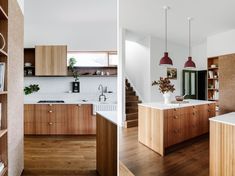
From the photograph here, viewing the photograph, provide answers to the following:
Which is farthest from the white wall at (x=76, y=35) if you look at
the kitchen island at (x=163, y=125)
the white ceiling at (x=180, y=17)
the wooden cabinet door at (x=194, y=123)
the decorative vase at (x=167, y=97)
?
the wooden cabinet door at (x=194, y=123)

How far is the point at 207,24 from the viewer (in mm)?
1939

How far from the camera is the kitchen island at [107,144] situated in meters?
1.98

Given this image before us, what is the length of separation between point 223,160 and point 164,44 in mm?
1256

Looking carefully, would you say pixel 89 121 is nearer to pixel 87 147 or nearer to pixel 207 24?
pixel 87 147

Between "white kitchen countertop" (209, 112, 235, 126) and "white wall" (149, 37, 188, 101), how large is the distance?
1.39 ft

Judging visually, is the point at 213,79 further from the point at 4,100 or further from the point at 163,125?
the point at 4,100

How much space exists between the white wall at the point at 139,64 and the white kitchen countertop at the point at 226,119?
0.74m

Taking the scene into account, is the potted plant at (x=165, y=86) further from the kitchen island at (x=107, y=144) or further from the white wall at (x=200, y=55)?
the kitchen island at (x=107, y=144)

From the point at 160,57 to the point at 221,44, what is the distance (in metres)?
0.62

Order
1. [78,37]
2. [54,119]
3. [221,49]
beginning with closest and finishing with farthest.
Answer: [221,49] → [54,119] → [78,37]

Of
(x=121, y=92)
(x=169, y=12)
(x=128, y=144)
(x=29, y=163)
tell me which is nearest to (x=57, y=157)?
(x=29, y=163)

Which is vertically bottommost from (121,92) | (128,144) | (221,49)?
(128,144)

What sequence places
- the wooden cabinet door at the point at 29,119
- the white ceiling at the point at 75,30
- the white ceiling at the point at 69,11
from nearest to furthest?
1. the white ceiling at the point at 69,11
2. the white ceiling at the point at 75,30
3. the wooden cabinet door at the point at 29,119

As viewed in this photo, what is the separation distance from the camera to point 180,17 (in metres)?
2.05
